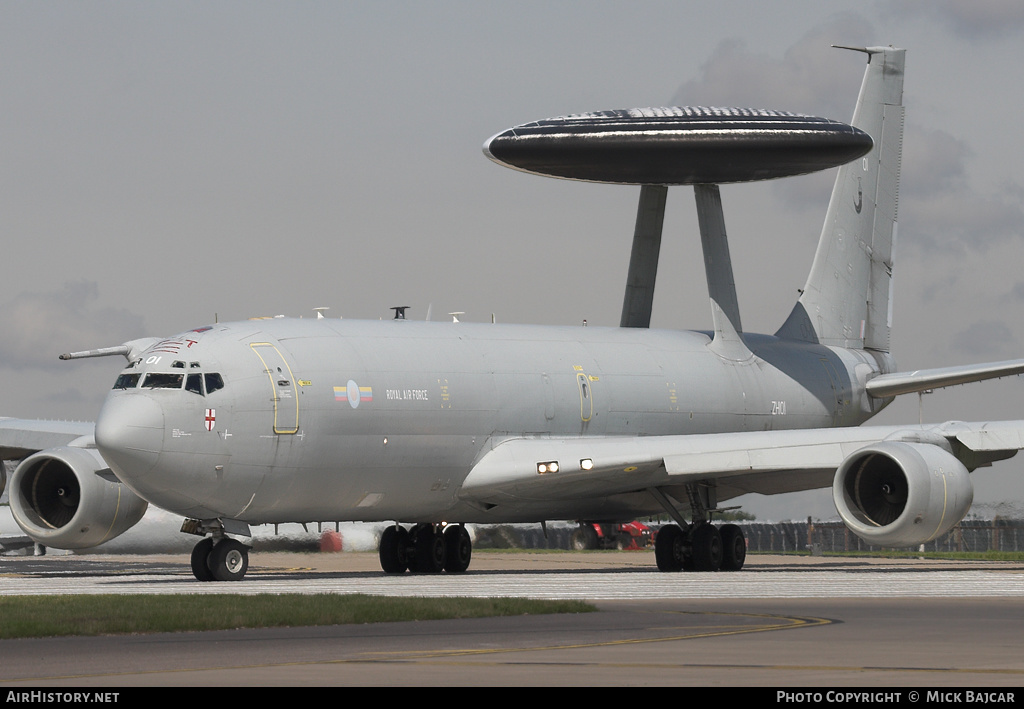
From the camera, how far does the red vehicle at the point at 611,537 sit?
57.8 metres

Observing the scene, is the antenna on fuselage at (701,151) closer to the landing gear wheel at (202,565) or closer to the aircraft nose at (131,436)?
the aircraft nose at (131,436)

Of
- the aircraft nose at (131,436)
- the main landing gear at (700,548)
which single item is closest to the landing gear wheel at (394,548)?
the main landing gear at (700,548)

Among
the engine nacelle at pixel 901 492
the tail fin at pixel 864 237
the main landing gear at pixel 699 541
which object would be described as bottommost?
the main landing gear at pixel 699 541

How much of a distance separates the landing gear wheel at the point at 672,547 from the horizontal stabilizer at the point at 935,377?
8504 mm

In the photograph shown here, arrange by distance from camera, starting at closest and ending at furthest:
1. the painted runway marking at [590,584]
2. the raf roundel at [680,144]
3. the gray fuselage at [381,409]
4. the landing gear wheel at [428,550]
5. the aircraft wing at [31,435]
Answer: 1. the painted runway marking at [590,584]
2. the gray fuselage at [381,409]
3. the landing gear wheel at [428,550]
4. the aircraft wing at [31,435]
5. the raf roundel at [680,144]

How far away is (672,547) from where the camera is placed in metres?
33.2

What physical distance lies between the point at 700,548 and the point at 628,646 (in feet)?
63.2

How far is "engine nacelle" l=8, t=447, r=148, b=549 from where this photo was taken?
30219 millimetres

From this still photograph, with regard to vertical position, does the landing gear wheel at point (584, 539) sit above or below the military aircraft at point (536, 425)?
below

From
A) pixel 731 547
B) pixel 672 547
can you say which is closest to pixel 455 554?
pixel 672 547

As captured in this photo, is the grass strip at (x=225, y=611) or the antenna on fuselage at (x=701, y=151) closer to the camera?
the grass strip at (x=225, y=611)

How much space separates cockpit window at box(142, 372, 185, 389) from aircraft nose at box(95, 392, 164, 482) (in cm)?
37

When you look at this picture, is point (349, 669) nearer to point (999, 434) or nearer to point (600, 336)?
point (999, 434)
